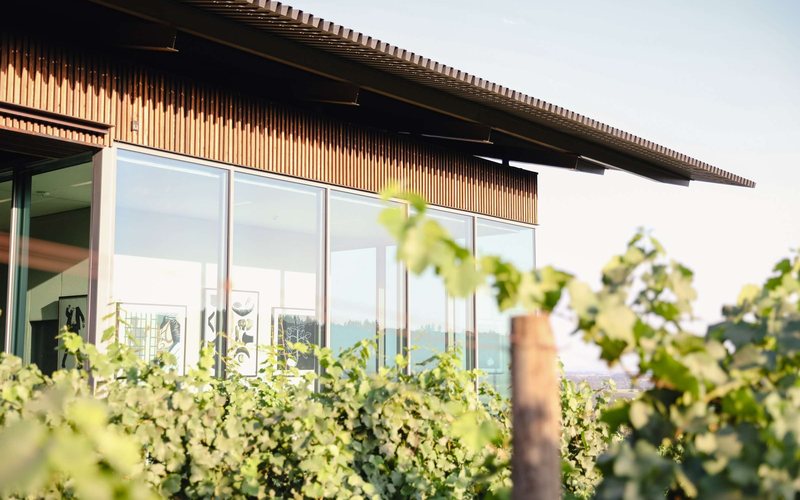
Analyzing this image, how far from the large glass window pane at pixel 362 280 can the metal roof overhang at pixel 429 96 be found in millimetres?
977

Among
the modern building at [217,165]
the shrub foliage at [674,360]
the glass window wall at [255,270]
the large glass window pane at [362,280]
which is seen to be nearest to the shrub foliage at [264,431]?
the shrub foliage at [674,360]

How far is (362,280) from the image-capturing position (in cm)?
879

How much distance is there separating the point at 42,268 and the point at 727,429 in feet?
21.0

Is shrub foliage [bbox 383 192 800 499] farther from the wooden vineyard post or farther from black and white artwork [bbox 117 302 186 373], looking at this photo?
black and white artwork [bbox 117 302 186 373]

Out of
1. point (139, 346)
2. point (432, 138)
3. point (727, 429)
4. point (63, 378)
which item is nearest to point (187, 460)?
point (63, 378)

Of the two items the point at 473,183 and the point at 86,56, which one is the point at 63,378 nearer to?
the point at 86,56

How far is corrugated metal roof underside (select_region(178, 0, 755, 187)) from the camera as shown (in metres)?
6.26

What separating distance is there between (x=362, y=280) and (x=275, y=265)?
3.65 ft

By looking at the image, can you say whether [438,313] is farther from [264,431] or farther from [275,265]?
[264,431]

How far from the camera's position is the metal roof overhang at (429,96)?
6.32 metres

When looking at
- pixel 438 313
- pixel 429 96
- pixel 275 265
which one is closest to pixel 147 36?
pixel 275 265

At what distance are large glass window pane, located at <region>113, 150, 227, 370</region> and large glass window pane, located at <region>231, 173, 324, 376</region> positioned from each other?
0.22 metres

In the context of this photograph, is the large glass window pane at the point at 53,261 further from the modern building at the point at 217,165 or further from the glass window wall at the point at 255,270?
the glass window wall at the point at 255,270

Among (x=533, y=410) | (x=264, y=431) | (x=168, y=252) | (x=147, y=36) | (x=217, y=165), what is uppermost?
(x=147, y=36)
